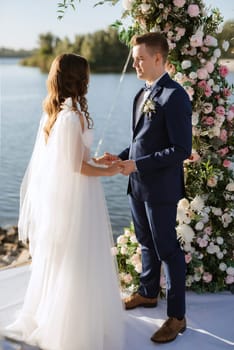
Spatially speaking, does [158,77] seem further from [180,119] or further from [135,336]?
[135,336]

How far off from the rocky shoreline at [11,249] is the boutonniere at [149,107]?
3.68 m

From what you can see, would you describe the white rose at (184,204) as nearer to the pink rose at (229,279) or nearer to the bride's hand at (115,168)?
the pink rose at (229,279)

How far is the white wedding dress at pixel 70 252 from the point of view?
233 cm

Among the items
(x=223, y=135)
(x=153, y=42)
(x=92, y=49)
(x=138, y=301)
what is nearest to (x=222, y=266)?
(x=138, y=301)

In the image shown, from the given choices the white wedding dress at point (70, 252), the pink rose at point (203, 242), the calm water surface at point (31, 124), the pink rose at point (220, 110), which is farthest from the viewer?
the calm water surface at point (31, 124)

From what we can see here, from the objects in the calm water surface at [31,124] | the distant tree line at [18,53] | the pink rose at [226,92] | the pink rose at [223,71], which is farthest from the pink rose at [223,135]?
the distant tree line at [18,53]

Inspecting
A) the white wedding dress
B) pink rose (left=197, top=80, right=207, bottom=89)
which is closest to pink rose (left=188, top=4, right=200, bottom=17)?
pink rose (left=197, top=80, right=207, bottom=89)

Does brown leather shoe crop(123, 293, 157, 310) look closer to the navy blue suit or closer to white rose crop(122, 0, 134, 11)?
the navy blue suit

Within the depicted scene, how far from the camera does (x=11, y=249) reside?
6.59 meters

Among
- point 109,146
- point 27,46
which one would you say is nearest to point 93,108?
point 109,146

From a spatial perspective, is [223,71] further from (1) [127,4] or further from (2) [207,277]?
(2) [207,277]

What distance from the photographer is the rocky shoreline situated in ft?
19.8

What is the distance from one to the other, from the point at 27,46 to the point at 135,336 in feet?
57.1

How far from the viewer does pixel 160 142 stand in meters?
2.48
